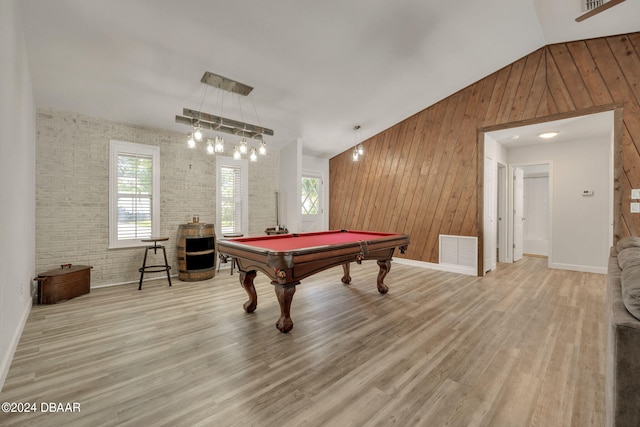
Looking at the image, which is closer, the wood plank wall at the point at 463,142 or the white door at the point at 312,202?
the wood plank wall at the point at 463,142

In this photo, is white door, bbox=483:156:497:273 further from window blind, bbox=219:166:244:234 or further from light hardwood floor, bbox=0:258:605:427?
window blind, bbox=219:166:244:234

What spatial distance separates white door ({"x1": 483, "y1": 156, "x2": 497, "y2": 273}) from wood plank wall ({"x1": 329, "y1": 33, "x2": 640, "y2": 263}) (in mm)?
268

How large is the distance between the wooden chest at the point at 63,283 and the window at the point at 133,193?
628mm

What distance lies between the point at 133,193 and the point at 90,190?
1.80ft

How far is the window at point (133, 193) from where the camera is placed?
434 cm

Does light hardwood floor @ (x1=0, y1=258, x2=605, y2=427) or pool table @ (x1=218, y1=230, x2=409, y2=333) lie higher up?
pool table @ (x1=218, y1=230, x2=409, y2=333)

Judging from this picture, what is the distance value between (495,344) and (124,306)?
13.6ft

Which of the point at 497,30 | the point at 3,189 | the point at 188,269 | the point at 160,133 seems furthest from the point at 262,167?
the point at 497,30

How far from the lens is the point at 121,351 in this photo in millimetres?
2318

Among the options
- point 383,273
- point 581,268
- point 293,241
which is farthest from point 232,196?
point 581,268

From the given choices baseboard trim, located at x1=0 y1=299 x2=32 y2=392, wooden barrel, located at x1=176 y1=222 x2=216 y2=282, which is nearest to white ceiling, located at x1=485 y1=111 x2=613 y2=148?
wooden barrel, located at x1=176 y1=222 x2=216 y2=282

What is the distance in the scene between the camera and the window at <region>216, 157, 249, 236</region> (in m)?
5.48

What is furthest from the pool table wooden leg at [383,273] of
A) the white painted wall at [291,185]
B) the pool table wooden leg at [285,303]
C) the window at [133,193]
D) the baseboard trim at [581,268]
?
the baseboard trim at [581,268]

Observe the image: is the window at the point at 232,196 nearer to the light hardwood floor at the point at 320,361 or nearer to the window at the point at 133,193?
the window at the point at 133,193
